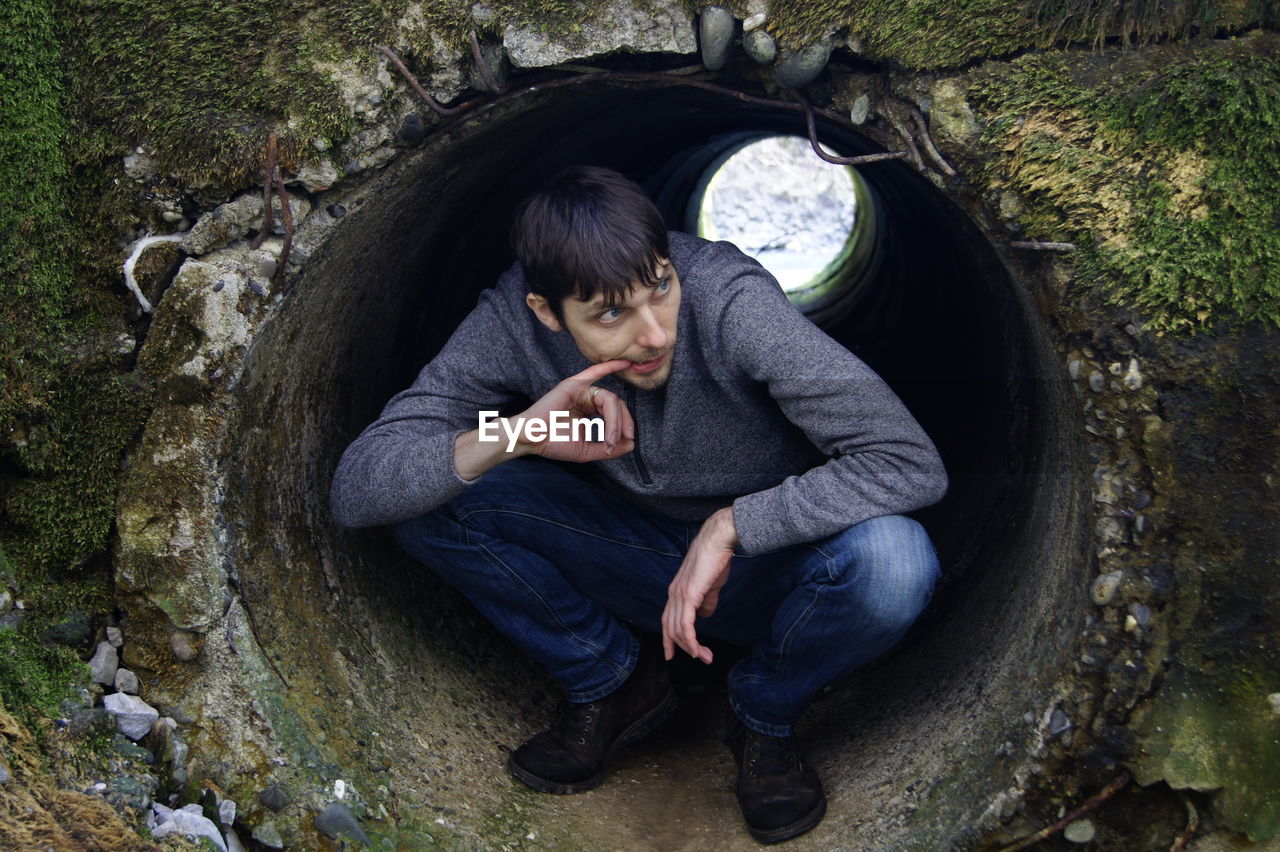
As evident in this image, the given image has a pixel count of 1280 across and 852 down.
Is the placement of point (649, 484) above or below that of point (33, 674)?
below

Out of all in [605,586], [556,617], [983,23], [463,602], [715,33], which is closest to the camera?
[983,23]

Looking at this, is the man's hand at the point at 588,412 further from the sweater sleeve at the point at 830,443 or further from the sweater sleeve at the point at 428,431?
the sweater sleeve at the point at 830,443

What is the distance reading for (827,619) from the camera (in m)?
2.44

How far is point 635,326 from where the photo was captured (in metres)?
2.40

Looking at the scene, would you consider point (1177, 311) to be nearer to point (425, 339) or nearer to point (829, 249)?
point (425, 339)

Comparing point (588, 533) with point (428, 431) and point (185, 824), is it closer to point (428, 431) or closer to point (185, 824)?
point (428, 431)

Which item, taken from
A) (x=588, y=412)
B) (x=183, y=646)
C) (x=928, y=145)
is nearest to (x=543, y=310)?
(x=588, y=412)

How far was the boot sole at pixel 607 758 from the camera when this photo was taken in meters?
2.83

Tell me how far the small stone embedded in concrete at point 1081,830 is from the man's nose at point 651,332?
136 centimetres

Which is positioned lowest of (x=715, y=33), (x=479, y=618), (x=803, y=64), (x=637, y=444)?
(x=479, y=618)

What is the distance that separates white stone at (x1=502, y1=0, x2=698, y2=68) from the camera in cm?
265

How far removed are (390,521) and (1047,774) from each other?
1.58m

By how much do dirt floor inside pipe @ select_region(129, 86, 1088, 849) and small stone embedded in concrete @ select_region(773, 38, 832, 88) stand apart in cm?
→ 59

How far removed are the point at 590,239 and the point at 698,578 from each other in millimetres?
776
